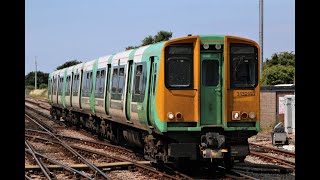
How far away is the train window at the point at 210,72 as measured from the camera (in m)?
10.5

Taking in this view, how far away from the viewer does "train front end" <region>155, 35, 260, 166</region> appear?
33.8 ft

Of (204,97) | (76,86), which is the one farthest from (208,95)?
(76,86)

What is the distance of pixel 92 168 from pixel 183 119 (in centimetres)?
301

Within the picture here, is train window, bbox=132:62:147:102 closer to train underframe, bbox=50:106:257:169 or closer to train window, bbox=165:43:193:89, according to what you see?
train underframe, bbox=50:106:257:169

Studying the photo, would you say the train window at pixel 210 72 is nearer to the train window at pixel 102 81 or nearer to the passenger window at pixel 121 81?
the passenger window at pixel 121 81

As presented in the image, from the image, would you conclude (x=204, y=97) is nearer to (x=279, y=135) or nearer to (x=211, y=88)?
(x=211, y=88)

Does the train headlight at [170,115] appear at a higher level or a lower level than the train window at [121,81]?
lower

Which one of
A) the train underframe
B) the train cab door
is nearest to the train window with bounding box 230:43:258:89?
the train cab door

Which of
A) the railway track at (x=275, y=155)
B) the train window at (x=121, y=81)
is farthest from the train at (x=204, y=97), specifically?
the train window at (x=121, y=81)

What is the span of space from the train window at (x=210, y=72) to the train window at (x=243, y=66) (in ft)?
0.98
